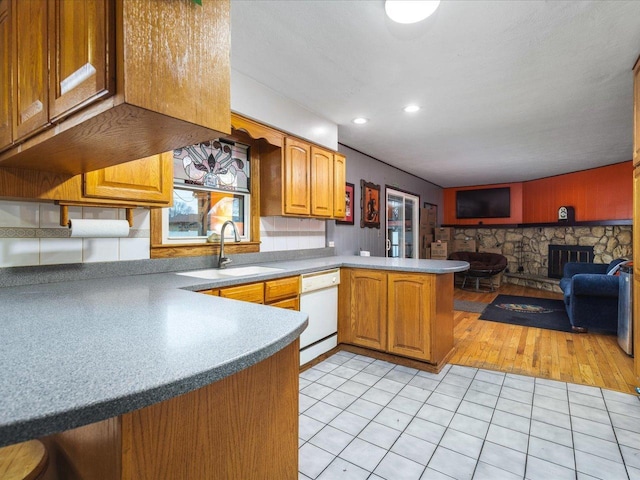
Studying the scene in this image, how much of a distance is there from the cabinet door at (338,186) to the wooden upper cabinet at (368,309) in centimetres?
79

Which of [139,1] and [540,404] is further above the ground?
[139,1]

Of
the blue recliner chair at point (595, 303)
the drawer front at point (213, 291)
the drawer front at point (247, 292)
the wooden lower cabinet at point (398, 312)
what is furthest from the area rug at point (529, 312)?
the drawer front at point (213, 291)

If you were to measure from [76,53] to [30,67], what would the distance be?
0.36 metres

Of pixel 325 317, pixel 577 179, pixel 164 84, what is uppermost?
pixel 577 179

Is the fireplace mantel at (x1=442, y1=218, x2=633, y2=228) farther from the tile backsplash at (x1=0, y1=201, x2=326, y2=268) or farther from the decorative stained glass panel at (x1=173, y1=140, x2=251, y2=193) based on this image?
the tile backsplash at (x1=0, y1=201, x2=326, y2=268)

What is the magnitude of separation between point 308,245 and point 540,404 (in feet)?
7.73

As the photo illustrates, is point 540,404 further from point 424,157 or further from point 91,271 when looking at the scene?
point 424,157

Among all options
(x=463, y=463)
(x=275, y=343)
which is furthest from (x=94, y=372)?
(x=463, y=463)

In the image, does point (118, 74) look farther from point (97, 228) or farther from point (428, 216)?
point (428, 216)

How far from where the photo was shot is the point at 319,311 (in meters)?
2.83

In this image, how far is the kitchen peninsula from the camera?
0.52m

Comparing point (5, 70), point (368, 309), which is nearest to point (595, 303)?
point (368, 309)

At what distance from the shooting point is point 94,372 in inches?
23.8

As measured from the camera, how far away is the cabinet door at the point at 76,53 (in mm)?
674
